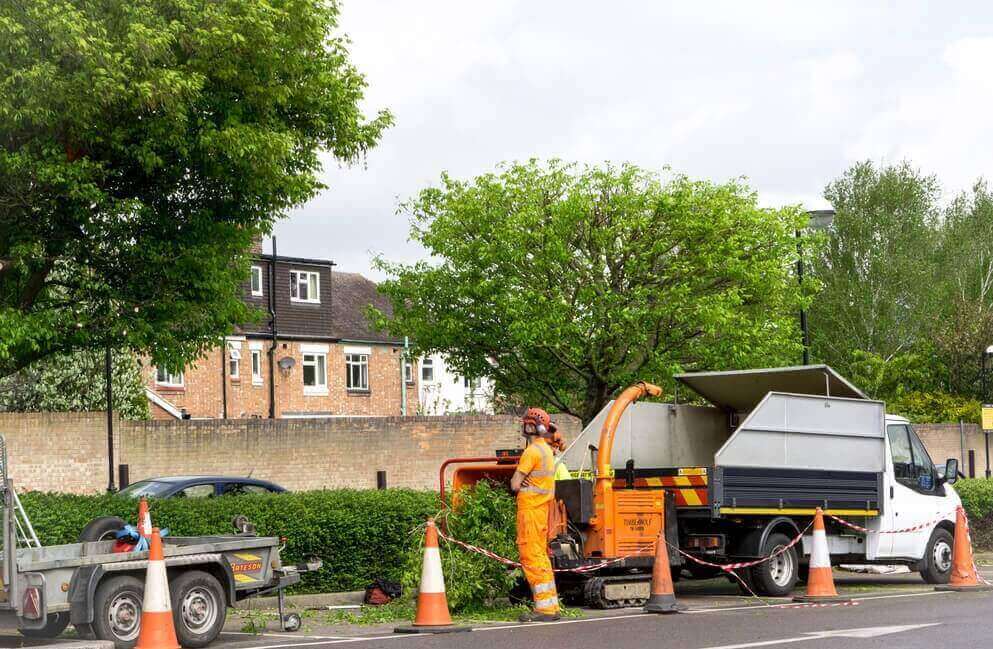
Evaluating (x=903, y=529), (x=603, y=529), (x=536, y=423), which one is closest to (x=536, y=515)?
(x=536, y=423)

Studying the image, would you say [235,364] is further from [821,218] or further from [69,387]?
[821,218]

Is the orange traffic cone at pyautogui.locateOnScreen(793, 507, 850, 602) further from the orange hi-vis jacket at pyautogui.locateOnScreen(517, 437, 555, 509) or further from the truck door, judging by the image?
the orange hi-vis jacket at pyautogui.locateOnScreen(517, 437, 555, 509)

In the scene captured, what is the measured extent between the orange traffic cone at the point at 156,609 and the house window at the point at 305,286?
42.7m

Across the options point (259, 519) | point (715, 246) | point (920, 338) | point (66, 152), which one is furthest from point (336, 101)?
point (920, 338)

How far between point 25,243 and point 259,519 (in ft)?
14.0

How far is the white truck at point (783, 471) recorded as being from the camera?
51.4ft

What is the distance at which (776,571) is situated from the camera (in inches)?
639

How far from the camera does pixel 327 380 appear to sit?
54.5 metres

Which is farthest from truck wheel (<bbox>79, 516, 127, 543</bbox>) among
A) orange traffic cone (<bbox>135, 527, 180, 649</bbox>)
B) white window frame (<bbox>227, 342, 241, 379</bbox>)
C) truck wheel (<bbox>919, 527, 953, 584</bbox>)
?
white window frame (<bbox>227, 342, 241, 379</bbox>)

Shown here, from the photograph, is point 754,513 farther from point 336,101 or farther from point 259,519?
point 336,101

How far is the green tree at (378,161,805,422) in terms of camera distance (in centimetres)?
2578

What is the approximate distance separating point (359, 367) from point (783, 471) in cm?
4129

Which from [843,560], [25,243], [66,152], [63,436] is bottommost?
[843,560]

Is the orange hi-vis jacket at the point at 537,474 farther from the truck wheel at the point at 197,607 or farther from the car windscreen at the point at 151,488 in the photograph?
the car windscreen at the point at 151,488
